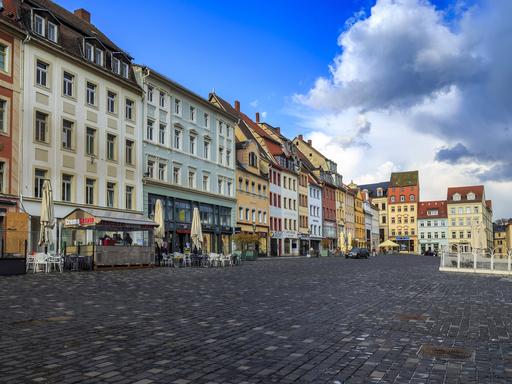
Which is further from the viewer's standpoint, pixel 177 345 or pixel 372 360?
pixel 177 345

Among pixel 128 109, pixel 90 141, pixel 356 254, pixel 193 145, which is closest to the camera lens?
pixel 90 141

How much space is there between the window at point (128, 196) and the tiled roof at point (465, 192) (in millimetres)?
114563

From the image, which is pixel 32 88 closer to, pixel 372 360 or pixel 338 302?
pixel 338 302

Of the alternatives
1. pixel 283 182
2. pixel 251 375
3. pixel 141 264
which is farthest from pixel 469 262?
pixel 283 182

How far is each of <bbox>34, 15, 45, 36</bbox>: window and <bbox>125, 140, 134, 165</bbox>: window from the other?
10144mm

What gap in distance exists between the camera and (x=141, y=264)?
30.4 metres

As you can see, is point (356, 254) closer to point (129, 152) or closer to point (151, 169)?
point (151, 169)

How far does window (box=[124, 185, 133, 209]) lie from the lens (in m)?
40.0

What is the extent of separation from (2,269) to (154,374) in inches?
706

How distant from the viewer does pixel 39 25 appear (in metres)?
33.3

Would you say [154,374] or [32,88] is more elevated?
[32,88]

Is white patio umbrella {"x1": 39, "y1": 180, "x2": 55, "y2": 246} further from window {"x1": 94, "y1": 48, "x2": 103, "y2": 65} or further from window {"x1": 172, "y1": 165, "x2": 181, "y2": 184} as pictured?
window {"x1": 172, "y1": 165, "x2": 181, "y2": 184}

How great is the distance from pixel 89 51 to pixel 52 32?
3.47 meters

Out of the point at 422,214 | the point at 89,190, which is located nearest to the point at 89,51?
the point at 89,190
